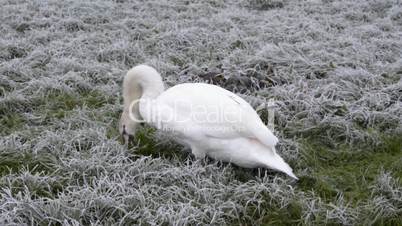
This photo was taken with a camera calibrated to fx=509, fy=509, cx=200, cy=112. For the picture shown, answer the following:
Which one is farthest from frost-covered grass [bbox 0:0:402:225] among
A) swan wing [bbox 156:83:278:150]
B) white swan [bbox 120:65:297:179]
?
swan wing [bbox 156:83:278:150]

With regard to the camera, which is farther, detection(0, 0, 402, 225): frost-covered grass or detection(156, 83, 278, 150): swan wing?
detection(156, 83, 278, 150): swan wing

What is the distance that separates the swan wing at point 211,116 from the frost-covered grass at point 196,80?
0.26 metres

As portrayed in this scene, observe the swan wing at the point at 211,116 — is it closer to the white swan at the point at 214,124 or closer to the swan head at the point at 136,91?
the white swan at the point at 214,124

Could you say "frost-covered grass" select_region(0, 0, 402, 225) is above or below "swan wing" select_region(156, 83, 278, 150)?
below

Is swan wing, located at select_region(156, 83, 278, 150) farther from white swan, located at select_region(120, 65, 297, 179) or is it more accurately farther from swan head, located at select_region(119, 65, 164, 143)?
swan head, located at select_region(119, 65, 164, 143)

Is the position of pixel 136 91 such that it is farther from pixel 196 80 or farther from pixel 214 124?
pixel 196 80

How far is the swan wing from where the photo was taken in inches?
136

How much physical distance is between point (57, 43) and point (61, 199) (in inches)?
154

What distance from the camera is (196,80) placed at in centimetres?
551

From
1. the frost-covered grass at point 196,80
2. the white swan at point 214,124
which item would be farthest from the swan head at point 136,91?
the frost-covered grass at point 196,80

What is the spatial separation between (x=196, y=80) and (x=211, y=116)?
203cm

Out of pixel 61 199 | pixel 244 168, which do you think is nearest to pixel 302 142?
pixel 244 168

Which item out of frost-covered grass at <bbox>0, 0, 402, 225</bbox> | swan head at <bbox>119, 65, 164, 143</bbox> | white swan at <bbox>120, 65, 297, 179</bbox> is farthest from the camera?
swan head at <bbox>119, 65, 164, 143</bbox>

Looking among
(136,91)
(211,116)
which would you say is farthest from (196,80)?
(211,116)
